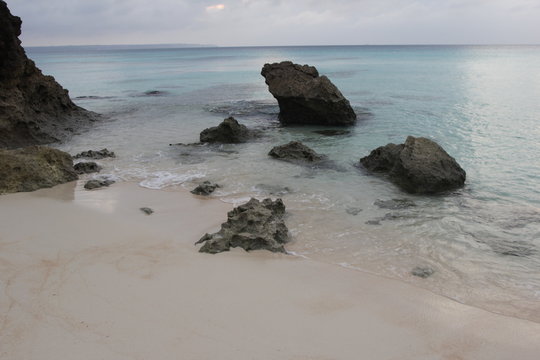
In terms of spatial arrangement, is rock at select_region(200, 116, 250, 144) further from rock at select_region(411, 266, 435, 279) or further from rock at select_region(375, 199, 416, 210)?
rock at select_region(411, 266, 435, 279)

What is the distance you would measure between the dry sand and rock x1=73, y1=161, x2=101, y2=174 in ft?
12.3

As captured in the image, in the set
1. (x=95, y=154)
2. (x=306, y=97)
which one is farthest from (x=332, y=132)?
(x=95, y=154)

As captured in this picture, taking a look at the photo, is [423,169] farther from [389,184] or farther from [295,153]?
[295,153]

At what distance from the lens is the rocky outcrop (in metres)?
13.0

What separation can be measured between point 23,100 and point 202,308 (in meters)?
12.7

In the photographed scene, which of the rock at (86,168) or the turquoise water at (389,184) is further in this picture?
the rock at (86,168)

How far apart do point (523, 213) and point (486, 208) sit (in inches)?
23.5

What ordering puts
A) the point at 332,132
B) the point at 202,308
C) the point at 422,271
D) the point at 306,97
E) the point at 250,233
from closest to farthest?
the point at 202,308 < the point at 422,271 < the point at 250,233 < the point at 332,132 < the point at 306,97

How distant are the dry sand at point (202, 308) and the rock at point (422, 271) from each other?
0.43m

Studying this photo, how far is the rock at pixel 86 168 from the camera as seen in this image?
10102mm

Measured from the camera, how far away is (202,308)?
4355mm

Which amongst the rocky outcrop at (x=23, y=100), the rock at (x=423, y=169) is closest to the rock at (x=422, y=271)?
the rock at (x=423, y=169)

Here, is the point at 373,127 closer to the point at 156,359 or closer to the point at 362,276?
the point at 362,276

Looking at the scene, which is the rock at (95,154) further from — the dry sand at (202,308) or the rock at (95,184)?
the dry sand at (202,308)
